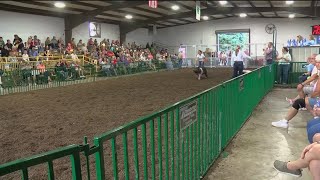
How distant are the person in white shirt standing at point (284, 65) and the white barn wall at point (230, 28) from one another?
2213 centimetres

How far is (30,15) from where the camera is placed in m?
24.1

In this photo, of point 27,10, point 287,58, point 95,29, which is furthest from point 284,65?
point 95,29

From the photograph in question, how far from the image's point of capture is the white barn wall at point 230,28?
114ft

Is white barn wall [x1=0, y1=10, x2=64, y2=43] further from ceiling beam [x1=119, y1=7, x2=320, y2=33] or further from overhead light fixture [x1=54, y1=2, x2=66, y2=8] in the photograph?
ceiling beam [x1=119, y1=7, x2=320, y2=33]

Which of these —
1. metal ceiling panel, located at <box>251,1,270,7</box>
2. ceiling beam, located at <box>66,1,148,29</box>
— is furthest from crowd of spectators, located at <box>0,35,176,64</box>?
metal ceiling panel, located at <box>251,1,270,7</box>

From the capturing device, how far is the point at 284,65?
48.0 feet

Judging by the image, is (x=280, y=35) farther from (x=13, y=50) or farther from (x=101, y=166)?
(x=101, y=166)

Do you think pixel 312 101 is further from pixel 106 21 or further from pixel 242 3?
pixel 106 21

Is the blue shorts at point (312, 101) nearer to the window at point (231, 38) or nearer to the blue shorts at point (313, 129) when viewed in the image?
the blue shorts at point (313, 129)

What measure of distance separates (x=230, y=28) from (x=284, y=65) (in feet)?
76.4

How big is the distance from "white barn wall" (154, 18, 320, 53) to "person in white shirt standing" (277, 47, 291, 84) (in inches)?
871

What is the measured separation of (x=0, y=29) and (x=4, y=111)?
14.1 metres

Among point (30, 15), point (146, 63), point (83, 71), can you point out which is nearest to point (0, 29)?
point (30, 15)

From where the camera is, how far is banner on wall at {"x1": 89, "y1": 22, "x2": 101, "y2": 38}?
3003cm
